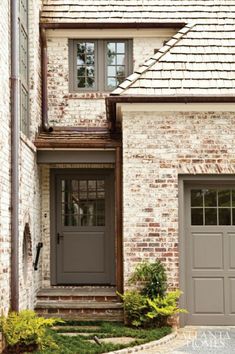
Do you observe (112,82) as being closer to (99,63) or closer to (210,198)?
(99,63)

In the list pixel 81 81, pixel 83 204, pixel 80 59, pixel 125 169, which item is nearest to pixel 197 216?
pixel 125 169

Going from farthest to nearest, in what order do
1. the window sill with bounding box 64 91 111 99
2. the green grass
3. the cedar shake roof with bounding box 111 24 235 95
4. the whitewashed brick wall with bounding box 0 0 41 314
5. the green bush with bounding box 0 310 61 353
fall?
the window sill with bounding box 64 91 111 99, the cedar shake roof with bounding box 111 24 235 95, the whitewashed brick wall with bounding box 0 0 41 314, the green grass, the green bush with bounding box 0 310 61 353

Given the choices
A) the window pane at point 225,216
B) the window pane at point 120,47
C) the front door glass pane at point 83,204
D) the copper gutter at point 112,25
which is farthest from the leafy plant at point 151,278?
the copper gutter at point 112,25

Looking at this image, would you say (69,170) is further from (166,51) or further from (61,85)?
(166,51)

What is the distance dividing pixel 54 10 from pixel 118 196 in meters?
4.65

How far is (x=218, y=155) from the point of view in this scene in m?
11.5

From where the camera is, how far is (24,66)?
39.7ft

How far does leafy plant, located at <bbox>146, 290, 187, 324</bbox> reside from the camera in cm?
1076

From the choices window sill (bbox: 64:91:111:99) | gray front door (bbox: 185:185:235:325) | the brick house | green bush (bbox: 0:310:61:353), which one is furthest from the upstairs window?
green bush (bbox: 0:310:61:353)

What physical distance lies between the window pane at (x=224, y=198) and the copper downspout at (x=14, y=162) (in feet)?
12.6

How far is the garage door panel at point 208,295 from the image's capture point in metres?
11.5

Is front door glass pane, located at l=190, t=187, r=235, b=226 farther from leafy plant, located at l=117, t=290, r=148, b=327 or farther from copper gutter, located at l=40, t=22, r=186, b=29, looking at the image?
copper gutter, located at l=40, t=22, r=186, b=29

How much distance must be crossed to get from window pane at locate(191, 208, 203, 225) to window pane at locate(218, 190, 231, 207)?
0.39 metres

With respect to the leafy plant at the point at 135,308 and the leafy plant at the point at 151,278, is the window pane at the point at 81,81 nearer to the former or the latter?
the leafy plant at the point at 151,278
